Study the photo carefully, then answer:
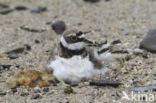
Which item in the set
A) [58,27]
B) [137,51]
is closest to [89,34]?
[58,27]

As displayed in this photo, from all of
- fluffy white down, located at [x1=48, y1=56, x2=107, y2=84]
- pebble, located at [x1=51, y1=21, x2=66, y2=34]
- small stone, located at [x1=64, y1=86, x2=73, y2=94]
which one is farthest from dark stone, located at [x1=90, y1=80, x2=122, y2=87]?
pebble, located at [x1=51, y1=21, x2=66, y2=34]

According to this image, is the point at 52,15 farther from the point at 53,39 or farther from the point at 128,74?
the point at 128,74

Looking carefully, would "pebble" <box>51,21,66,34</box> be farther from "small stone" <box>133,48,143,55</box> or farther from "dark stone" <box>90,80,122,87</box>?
"dark stone" <box>90,80,122,87</box>

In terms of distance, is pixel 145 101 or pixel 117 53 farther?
pixel 117 53

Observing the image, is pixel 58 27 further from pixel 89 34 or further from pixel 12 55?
pixel 12 55

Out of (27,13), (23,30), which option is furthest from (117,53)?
(27,13)

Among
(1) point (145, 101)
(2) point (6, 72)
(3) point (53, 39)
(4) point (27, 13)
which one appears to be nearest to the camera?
(1) point (145, 101)

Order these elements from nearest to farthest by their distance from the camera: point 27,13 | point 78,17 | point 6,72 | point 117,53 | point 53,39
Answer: point 6,72
point 117,53
point 53,39
point 78,17
point 27,13
